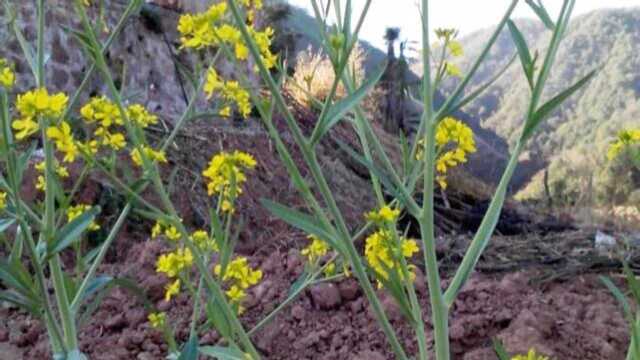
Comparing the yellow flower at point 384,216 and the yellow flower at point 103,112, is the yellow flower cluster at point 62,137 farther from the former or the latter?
the yellow flower at point 384,216

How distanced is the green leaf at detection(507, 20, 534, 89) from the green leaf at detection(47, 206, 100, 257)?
0.72 metres

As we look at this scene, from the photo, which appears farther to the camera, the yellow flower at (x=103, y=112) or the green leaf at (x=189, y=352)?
the yellow flower at (x=103, y=112)

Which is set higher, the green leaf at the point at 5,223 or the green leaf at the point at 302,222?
the green leaf at the point at 302,222

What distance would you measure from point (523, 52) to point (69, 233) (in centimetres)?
76

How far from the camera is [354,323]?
2736 millimetres

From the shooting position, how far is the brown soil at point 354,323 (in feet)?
8.03

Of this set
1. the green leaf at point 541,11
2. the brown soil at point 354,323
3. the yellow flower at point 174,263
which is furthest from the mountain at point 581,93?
the green leaf at point 541,11

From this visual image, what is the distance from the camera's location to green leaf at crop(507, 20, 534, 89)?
114 centimetres

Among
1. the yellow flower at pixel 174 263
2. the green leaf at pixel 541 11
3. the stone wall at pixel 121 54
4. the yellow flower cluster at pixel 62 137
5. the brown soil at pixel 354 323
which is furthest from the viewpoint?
the stone wall at pixel 121 54

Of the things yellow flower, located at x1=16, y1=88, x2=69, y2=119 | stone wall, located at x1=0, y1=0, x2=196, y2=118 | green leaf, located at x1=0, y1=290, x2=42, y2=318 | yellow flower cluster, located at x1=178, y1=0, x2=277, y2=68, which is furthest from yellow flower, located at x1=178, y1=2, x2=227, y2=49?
stone wall, located at x1=0, y1=0, x2=196, y2=118

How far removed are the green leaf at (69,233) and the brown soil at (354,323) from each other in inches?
50.2

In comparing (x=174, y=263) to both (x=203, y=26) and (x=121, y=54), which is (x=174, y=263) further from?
(x=121, y=54)

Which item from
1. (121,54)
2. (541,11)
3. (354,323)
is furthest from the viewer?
(121,54)

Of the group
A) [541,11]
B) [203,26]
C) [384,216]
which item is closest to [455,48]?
[541,11]
